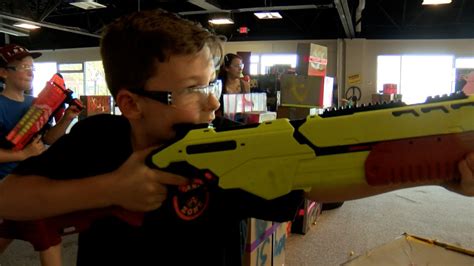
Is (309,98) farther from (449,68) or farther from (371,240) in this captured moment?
(449,68)

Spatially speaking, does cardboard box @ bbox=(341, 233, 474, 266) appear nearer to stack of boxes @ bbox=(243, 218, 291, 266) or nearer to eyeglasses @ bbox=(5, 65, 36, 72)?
stack of boxes @ bbox=(243, 218, 291, 266)

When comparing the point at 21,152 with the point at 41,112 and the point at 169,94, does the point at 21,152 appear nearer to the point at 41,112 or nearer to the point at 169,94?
the point at 41,112

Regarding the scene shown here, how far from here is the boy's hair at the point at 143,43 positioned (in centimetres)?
77

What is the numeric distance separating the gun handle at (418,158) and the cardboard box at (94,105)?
9.45 feet

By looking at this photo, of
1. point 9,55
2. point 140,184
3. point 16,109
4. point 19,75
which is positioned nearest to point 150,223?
point 140,184

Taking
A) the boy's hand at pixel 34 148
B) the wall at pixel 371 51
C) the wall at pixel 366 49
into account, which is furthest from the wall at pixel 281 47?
the boy's hand at pixel 34 148

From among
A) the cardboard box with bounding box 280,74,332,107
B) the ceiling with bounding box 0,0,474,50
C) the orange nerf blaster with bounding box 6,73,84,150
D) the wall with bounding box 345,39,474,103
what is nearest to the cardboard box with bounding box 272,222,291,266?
the cardboard box with bounding box 280,74,332,107

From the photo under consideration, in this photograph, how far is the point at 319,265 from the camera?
270cm

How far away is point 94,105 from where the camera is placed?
131 inches

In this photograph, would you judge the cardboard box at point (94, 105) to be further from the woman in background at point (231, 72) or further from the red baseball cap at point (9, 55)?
the woman in background at point (231, 72)

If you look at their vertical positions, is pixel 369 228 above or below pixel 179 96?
below

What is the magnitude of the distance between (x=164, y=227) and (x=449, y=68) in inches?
463

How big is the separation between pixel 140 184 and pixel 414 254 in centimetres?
164

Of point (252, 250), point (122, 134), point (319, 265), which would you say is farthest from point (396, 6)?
point (122, 134)
